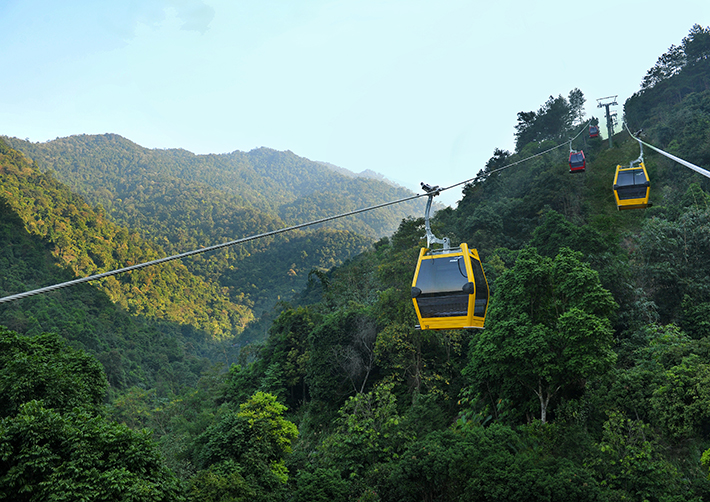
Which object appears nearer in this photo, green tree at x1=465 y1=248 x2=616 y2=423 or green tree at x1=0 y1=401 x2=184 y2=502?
green tree at x1=0 y1=401 x2=184 y2=502

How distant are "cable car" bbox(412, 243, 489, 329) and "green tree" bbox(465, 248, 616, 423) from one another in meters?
8.44

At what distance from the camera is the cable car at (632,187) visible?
46.9 ft

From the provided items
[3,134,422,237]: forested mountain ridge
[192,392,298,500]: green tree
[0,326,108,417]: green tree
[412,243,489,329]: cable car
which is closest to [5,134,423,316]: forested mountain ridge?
[3,134,422,237]: forested mountain ridge

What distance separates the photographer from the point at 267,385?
29.6m

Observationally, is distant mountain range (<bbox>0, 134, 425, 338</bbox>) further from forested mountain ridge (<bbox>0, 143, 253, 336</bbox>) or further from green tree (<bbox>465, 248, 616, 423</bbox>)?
green tree (<bbox>465, 248, 616, 423</bbox>)

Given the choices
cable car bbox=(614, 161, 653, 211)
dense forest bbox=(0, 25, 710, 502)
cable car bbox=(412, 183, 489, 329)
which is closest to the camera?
cable car bbox=(412, 183, 489, 329)

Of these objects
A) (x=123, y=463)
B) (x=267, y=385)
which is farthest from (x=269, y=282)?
(x=123, y=463)

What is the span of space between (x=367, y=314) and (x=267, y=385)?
8.41 meters

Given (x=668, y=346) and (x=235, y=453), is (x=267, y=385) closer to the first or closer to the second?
(x=235, y=453)

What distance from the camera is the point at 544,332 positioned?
15.9 meters

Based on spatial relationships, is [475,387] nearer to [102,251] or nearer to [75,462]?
[75,462]

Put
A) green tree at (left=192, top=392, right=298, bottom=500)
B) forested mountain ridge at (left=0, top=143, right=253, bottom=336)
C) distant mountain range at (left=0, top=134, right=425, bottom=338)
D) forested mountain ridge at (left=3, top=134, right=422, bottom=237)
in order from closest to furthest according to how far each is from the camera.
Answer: green tree at (left=192, top=392, right=298, bottom=500)
forested mountain ridge at (left=0, top=143, right=253, bottom=336)
distant mountain range at (left=0, top=134, right=425, bottom=338)
forested mountain ridge at (left=3, top=134, right=422, bottom=237)

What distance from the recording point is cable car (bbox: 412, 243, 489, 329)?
25.6 ft

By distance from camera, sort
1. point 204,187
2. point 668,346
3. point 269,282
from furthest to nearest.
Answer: point 204,187 < point 269,282 < point 668,346
